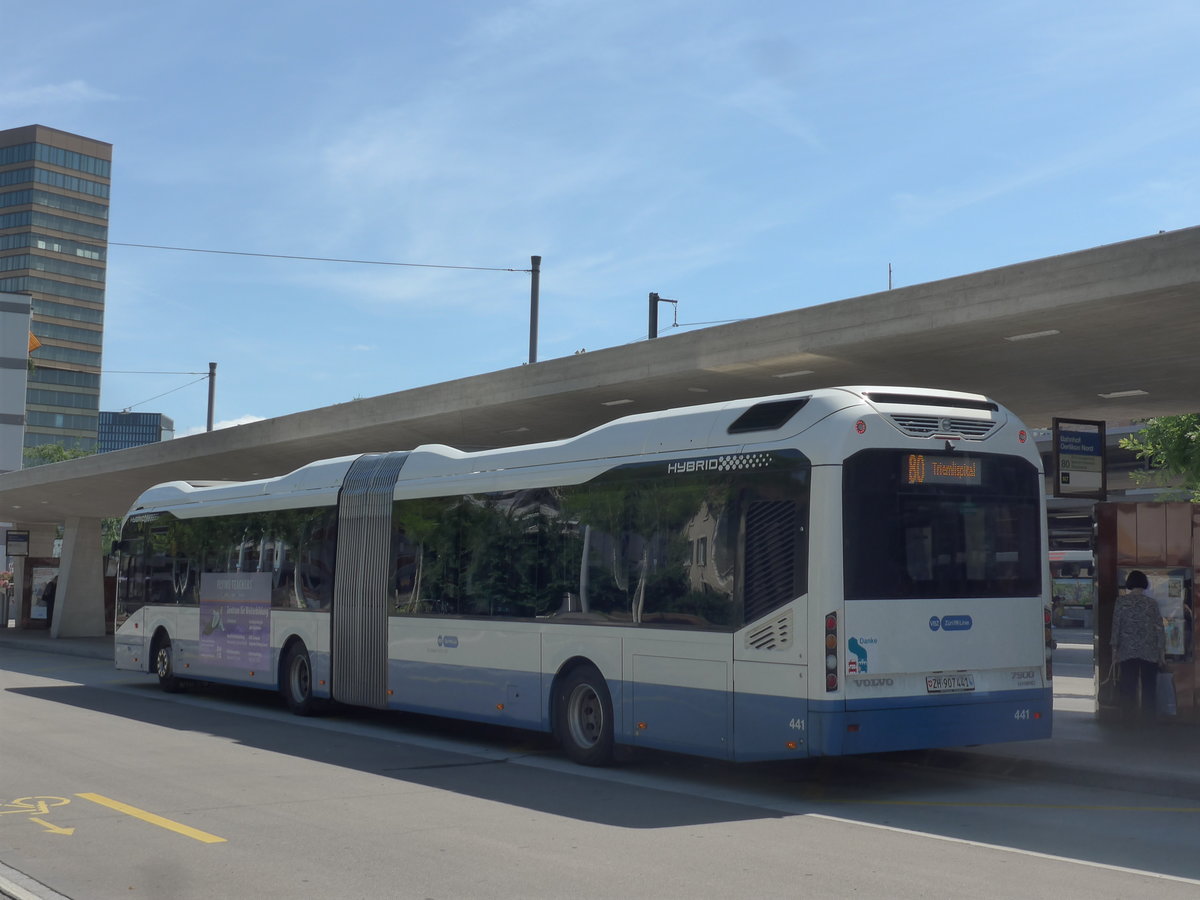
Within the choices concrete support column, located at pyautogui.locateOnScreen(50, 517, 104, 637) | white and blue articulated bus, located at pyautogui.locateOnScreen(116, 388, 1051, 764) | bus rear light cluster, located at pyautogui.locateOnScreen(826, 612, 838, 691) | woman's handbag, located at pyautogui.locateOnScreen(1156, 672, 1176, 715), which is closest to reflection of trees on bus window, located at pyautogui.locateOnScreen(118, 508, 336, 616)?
white and blue articulated bus, located at pyautogui.locateOnScreen(116, 388, 1051, 764)

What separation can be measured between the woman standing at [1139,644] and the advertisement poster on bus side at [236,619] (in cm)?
1102

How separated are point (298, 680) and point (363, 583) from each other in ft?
7.61

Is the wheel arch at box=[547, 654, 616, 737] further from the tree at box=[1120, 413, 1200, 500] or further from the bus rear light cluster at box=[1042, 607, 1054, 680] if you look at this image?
the tree at box=[1120, 413, 1200, 500]

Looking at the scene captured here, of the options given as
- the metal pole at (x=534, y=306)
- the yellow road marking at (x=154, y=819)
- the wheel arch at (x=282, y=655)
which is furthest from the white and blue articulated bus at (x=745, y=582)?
the metal pole at (x=534, y=306)

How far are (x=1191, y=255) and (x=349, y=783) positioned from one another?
28.1 ft

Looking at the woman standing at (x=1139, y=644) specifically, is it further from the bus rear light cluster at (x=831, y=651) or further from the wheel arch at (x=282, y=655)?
the wheel arch at (x=282, y=655)

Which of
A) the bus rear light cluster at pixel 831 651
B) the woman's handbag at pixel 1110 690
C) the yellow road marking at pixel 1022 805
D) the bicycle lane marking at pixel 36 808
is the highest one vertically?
the bus rear light cluster at pixel 831 651

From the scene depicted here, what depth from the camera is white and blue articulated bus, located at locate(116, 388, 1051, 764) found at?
10156 mm

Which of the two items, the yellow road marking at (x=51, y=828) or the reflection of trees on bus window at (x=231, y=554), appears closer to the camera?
the yellow road marking at (x=51, y=828)

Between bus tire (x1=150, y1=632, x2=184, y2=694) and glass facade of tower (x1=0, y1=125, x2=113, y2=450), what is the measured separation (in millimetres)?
135386

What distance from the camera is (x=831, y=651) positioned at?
994cm

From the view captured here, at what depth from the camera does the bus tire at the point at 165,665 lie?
21.2 meters

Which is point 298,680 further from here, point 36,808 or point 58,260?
point 58,260

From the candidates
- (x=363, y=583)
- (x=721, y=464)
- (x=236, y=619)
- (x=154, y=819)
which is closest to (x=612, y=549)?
(x=721, y=464)
